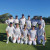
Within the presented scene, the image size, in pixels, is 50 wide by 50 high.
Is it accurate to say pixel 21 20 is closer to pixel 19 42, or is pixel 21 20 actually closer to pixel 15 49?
pixel 19 42

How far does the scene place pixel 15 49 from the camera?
6410mm

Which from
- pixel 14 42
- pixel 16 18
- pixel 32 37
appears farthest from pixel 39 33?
pixel 16 18

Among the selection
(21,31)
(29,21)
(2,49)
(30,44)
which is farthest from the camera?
(29,21)

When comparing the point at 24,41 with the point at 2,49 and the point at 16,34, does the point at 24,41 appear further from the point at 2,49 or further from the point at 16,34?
the point at 2,49

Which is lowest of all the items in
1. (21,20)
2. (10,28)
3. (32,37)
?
(32,37)

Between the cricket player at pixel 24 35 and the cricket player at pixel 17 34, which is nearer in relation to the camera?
the cricket player at pixel 24 35

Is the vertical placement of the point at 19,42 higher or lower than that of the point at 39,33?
lower

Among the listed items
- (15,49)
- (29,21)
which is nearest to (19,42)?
(15,49)

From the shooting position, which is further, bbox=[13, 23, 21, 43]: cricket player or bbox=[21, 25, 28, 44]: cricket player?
bbox=[13, 23, 21, 43]: cricket player

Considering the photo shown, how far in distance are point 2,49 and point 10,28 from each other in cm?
197

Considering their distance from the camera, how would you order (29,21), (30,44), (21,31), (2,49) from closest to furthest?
1. (2,49)
2. (30,44)
3. (21,31)
4. (29,21)

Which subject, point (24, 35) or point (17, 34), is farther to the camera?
point (17, 34)

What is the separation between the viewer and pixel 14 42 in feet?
25.2

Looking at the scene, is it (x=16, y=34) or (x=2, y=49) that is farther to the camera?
(x=16, y=34)
